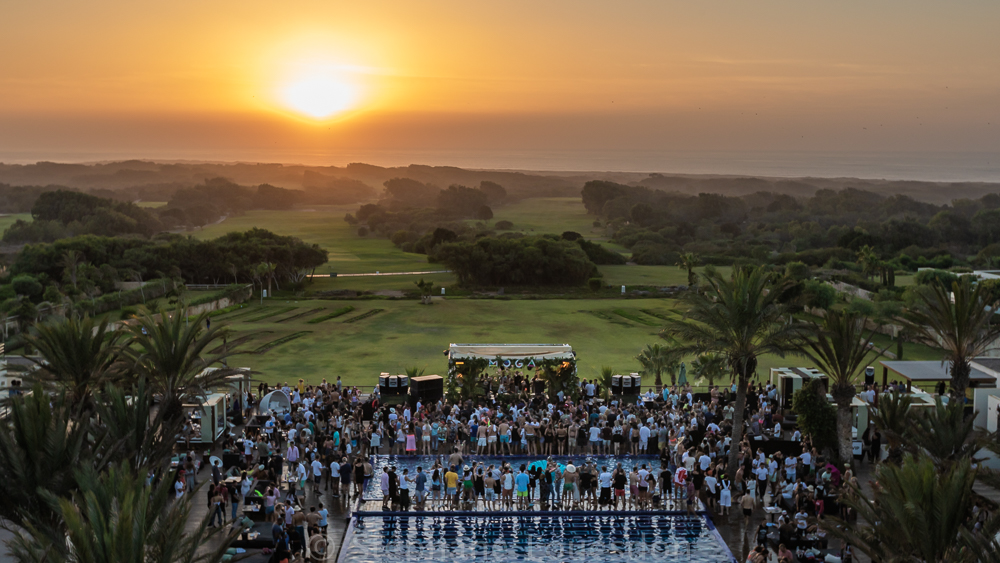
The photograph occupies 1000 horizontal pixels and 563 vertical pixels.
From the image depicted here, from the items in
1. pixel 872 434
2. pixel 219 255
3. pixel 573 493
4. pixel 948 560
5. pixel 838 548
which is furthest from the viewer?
pixel 219 255

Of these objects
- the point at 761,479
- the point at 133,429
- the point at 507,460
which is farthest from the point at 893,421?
the point at 133,429

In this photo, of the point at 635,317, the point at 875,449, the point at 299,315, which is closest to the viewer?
the point at 875,449

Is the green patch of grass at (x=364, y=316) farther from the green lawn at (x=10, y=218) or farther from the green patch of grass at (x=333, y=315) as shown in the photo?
the green lawn at (x=10, y=218)

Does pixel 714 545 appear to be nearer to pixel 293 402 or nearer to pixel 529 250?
pixel 293 402

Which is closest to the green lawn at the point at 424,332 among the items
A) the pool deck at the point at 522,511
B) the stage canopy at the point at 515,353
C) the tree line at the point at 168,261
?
the stage canopy at the point at 515,353

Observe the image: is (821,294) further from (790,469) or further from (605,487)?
(605,487)

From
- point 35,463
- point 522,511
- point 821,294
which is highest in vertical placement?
point 35,463

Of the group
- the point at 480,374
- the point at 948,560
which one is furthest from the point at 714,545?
the point at 480,374
